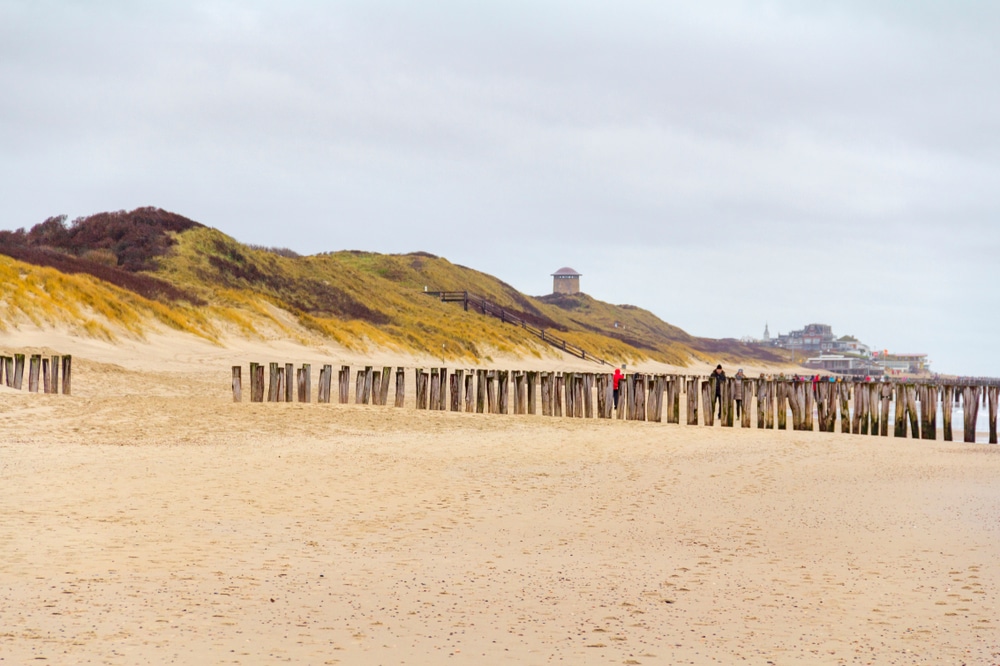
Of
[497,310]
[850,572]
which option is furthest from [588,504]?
[497,310]

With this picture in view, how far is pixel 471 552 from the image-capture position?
7777 millimetres

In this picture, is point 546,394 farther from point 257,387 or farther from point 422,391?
point 257,387

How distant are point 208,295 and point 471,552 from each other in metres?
37.6


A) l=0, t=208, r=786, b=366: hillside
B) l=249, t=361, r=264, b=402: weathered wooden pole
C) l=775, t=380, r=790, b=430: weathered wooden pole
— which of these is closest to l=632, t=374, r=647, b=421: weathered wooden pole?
l=775, t=380, r=790, b=430: weathered wooden pole

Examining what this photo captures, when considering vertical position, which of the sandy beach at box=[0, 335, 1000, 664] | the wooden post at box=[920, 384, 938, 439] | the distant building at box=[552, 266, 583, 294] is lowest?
the sandy beach at box=[0, 335, 1000, 664]

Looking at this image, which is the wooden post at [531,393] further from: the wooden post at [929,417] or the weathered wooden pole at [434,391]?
the wooden post at [929,417]

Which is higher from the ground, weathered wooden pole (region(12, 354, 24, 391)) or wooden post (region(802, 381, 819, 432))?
weathered wooden pole (region(12, 354, 24, 391))

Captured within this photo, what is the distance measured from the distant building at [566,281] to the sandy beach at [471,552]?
137 meters

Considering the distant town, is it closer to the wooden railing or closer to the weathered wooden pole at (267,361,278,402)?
the wooden railing

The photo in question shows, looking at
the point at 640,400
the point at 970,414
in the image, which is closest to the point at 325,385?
the point at 640,400

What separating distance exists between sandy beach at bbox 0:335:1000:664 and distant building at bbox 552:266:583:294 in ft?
450

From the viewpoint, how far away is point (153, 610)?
19.1ft

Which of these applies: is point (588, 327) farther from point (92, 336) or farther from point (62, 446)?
point (62, 446)

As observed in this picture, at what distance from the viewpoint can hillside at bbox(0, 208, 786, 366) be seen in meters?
31.7
